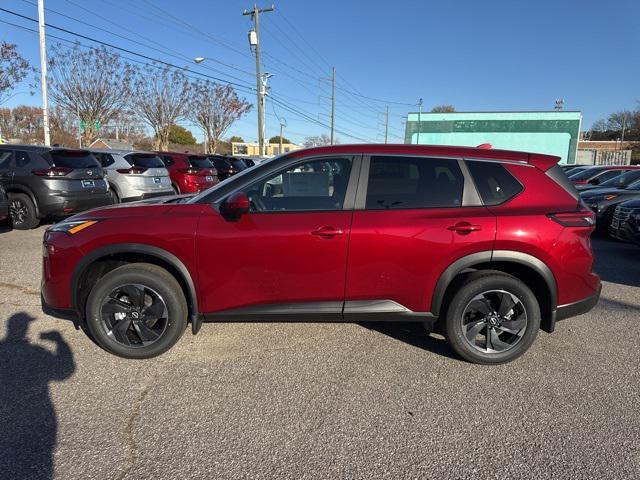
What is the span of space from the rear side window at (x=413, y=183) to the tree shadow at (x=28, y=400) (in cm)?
255

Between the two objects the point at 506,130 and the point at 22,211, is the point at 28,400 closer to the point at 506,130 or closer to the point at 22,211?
the point at 22,211

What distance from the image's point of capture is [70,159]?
853 centimetres

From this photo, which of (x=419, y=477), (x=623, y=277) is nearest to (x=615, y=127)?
(x=623, y=277)

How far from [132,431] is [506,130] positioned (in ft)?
156

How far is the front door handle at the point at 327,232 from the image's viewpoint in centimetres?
316

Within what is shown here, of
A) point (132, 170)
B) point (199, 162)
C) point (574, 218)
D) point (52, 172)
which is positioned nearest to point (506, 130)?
point (199, 162)

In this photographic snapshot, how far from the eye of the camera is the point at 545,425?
2.70m

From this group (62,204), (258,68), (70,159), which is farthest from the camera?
(258,68)

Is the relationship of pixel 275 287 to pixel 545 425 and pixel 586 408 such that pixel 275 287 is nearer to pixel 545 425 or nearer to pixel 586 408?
pixel 545 425

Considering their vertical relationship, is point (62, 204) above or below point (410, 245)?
below

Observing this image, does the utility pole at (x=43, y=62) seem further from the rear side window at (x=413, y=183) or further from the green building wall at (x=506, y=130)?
the green building wall at (x=506, y=130)

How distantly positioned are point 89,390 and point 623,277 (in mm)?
6711

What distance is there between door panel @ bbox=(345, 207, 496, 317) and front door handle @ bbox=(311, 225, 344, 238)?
4.3 inches

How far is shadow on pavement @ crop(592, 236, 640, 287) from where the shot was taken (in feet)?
20.0
